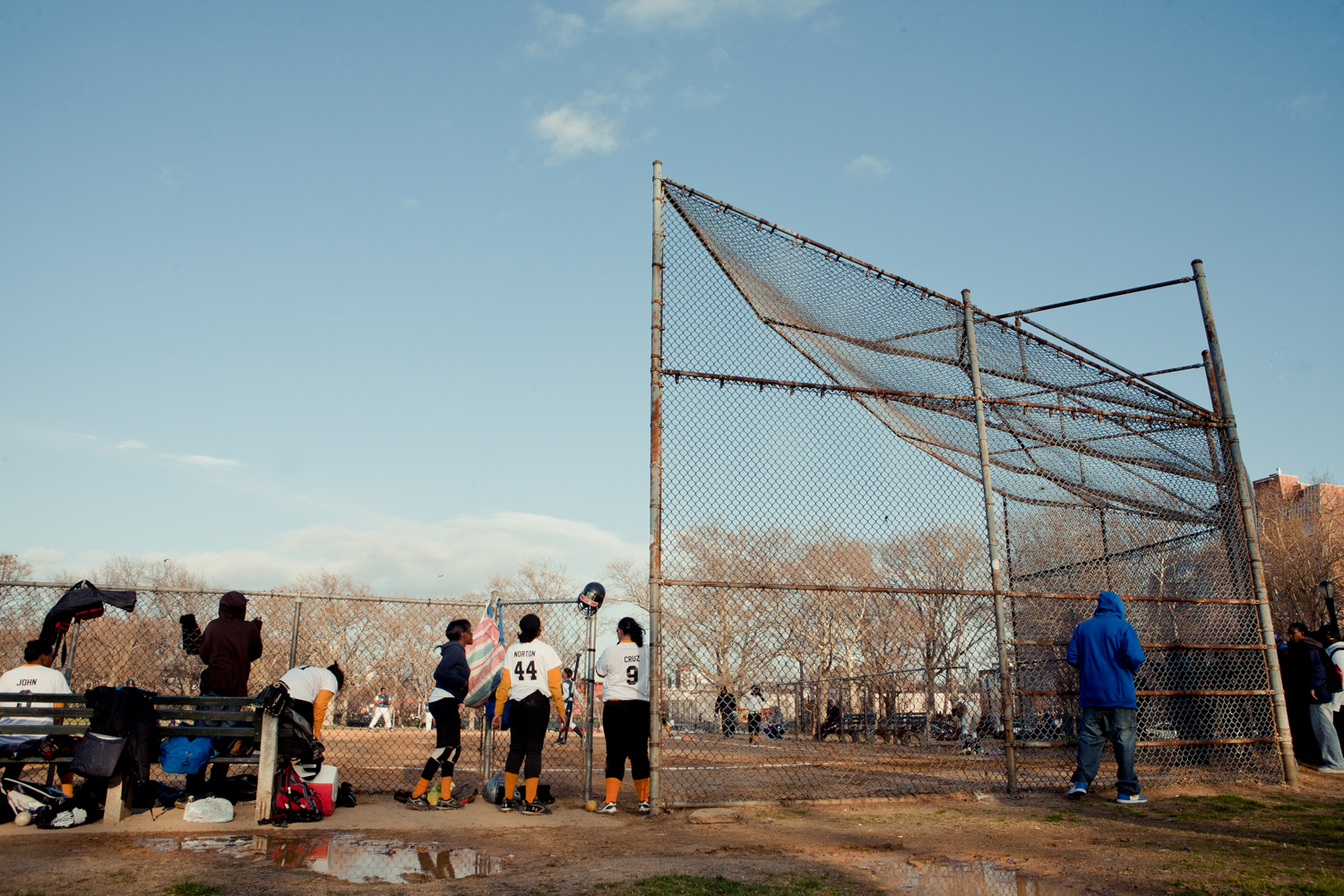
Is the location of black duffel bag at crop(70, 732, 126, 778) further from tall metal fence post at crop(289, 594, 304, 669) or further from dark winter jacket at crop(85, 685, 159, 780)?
tall metal fence post at crop(289, 594, 304, 669)

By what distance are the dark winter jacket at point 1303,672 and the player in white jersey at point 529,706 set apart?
8.27 meters

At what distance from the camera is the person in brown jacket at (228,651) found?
6699 millimetres

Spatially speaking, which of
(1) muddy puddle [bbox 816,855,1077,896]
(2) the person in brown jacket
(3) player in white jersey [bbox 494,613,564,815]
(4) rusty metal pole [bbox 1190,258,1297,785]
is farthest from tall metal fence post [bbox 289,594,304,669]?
(4) rusty metal pole [bbox 1190,258,1297,785]

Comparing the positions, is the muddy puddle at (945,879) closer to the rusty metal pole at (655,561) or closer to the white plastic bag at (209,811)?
the rusty metal pole at (655,561)

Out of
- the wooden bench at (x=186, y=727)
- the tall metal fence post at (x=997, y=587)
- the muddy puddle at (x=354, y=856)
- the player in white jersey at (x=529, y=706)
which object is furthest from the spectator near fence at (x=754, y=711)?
the wooden bench at (x=186, y=727)

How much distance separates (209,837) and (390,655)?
56.3 ft

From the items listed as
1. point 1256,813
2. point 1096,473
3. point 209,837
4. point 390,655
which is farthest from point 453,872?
point 390,655

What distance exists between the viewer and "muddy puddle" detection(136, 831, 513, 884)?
445 cm

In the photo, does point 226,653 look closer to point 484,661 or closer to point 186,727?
point 186,727

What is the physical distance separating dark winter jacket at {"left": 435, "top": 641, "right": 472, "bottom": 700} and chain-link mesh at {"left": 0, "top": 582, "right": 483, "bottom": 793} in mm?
714

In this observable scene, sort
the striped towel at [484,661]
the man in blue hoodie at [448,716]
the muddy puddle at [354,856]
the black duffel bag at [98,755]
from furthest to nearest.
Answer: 1. the striped towel at [484,661]
2. the man in blue hoodie at [448,716]
3. the black duffel bag at [98,755]
4. the muddy puddle at [354,856]

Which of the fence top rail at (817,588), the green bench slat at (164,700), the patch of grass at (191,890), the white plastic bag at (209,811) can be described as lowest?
the patch of grass at (191,890)

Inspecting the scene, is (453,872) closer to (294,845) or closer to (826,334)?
(294,845)

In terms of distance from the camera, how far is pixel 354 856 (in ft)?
16.1
